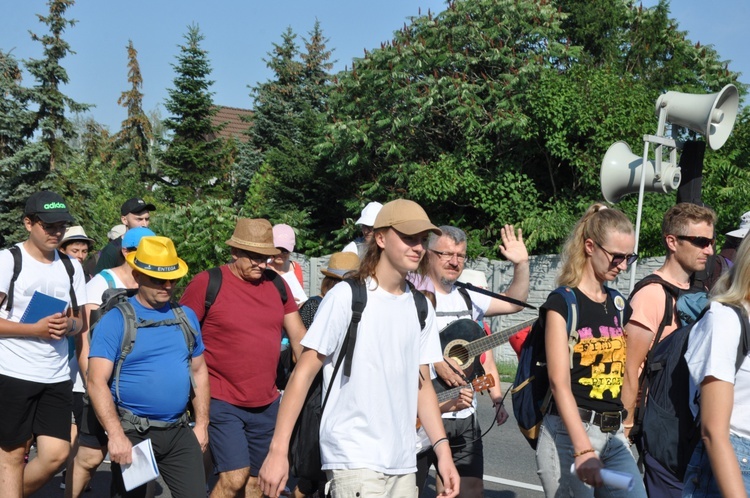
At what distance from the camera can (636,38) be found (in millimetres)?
22406

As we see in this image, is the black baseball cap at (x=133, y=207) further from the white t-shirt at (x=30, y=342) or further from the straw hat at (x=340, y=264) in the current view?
the white t-shirt at (x=30, y=342)

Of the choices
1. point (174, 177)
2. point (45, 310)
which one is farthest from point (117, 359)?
point (174, 177)

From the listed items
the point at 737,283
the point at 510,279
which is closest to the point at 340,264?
the point at 737,283

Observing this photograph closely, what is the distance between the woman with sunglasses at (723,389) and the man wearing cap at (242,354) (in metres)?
3.07

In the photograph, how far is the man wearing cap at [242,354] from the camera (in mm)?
5410

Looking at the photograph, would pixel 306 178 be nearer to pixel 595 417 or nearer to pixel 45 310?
pixel 45 310

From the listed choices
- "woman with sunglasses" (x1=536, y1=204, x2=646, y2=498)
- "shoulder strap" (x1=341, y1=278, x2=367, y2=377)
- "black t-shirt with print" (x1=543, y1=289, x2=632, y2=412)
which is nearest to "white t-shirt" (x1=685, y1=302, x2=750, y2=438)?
"woman with sunglasses" (x1=536, y1=204, x2=646, y2=498)

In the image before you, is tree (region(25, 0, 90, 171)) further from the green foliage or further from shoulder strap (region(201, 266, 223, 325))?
shoulder strap (region(201, 266, 223, 325))

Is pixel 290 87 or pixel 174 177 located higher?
pixel 290 87

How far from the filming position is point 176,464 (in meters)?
4.78

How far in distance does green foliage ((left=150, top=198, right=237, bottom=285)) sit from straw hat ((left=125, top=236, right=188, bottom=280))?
13.7 meters

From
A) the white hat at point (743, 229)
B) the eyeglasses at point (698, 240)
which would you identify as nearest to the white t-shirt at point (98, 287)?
the eyeglasses at point (698, 240)

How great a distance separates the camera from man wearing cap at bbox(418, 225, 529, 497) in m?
5.05

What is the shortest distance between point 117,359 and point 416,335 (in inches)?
66.3
